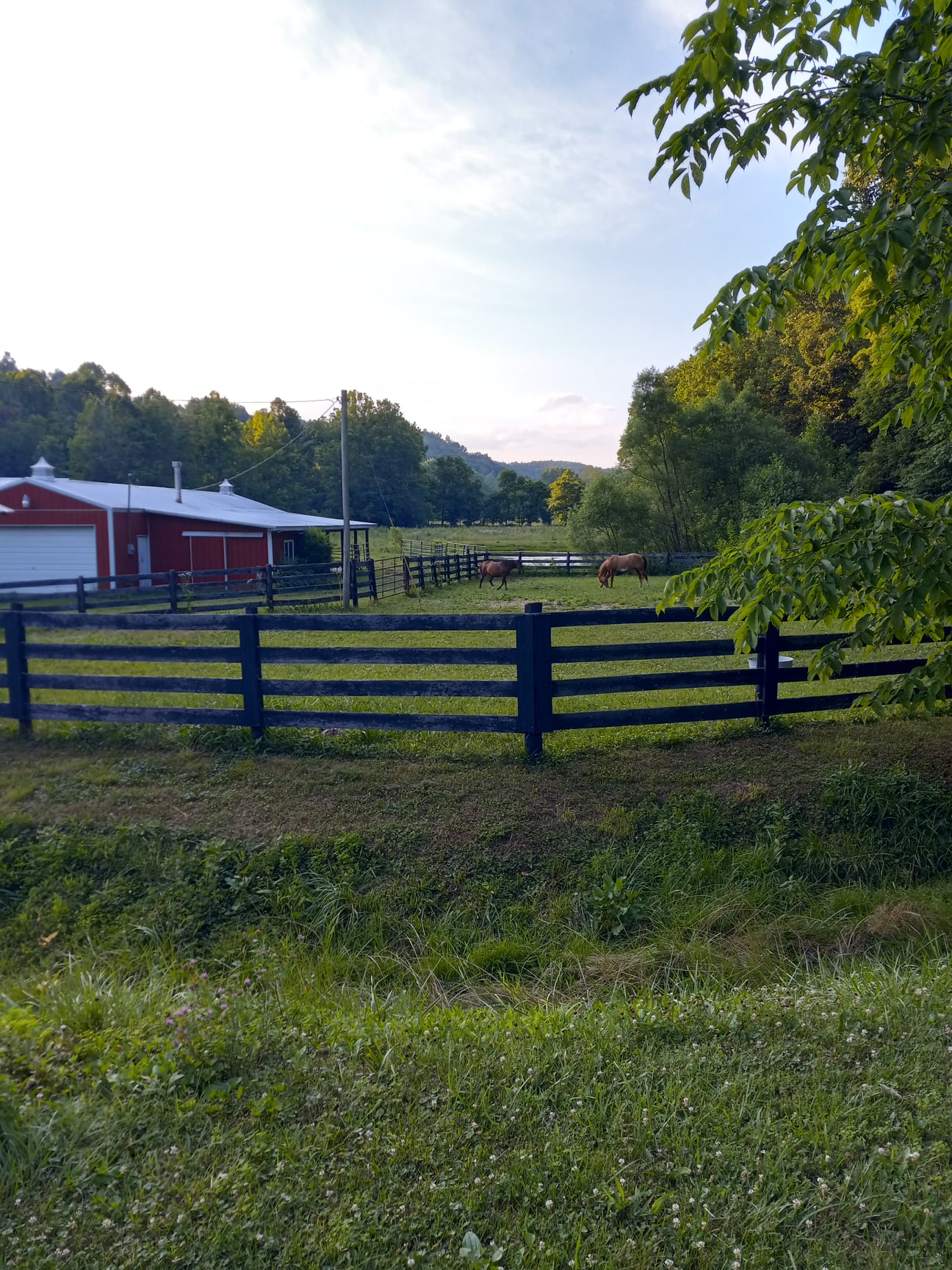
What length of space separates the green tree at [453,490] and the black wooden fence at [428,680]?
83861 mm

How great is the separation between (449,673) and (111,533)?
17769mm

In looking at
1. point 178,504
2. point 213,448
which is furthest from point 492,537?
point 178,504

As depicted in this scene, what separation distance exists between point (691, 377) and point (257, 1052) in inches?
1877

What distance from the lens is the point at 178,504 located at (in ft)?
94.7

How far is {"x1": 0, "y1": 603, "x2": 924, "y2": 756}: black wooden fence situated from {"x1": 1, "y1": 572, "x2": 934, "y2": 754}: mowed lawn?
10 cm

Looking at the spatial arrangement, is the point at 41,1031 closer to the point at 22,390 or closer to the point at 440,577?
the point at 440,577

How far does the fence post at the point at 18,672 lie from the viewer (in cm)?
743

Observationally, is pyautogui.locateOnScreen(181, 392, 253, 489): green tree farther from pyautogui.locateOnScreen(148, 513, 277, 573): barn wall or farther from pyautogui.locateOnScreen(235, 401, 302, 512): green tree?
pyautogui.locateOnScreen(148, 513, 277, 573): barn wall

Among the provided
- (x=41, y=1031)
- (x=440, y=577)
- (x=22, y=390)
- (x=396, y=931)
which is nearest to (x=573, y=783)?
(x=396, y=931)

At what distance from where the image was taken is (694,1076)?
9.00 ft

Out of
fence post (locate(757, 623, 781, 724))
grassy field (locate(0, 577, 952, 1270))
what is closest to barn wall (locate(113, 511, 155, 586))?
grassy field (locate(0, 577, 952, 1270))

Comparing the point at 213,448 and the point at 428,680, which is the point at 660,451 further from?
the point at 213,448

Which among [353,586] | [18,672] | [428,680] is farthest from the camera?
[353,586]

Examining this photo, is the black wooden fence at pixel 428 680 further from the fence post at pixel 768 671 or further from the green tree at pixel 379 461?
the green tree at pixel 379 461
